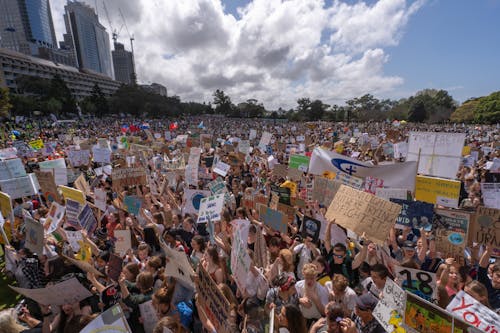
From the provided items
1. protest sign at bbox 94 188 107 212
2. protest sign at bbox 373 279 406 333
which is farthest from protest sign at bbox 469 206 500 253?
protest sign at bbox 94 188 107 212

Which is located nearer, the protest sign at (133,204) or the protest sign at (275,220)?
the protest sign at (275,220)

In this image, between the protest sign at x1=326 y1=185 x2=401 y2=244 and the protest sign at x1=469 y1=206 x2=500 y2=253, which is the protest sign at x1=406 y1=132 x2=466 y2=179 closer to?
the protest sign at x1=469 y1=206 x2=500 y2=253

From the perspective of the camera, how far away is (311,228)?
4883 millimetres

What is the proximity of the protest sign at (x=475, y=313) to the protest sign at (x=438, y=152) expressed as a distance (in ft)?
16.1

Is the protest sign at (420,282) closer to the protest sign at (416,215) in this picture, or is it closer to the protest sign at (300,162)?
the protest sign at (416,215)

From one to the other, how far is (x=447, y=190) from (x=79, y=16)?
204 metres

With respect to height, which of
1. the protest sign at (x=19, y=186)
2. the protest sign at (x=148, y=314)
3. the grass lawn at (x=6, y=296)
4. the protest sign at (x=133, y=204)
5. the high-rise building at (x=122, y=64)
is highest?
the high-rise building at (x=122, y=64)

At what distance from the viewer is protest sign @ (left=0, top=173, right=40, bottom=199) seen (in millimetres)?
7531

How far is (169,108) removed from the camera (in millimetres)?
80875

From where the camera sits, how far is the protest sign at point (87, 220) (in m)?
5.85

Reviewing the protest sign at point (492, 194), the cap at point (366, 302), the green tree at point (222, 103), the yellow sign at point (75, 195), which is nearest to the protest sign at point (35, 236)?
the yellow sign at point (75, 195)

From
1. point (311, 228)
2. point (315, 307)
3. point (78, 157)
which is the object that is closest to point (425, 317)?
point (315, 307)

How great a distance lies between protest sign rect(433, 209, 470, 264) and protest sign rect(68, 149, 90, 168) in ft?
44.2

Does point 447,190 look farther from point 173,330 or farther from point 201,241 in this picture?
point 173,330
